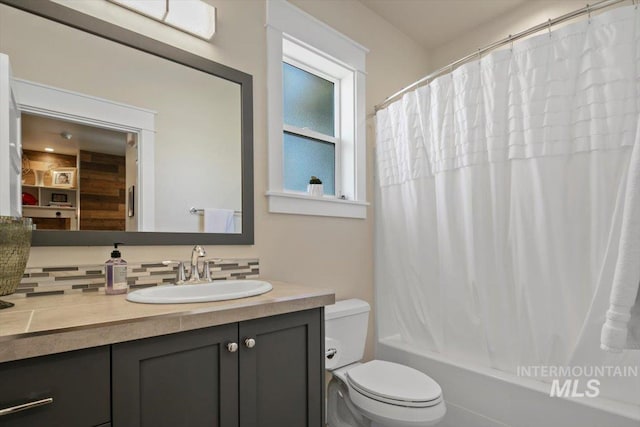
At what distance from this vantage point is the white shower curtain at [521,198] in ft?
4.51

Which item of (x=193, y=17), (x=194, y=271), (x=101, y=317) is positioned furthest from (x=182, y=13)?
(x=101, y=317)

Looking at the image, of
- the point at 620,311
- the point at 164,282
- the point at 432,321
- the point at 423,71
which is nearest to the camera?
the point at 620,311

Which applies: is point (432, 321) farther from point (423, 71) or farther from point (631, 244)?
point (423, 71)

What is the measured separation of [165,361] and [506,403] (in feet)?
5.09

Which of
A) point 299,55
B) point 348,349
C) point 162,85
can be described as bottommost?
point 348,349

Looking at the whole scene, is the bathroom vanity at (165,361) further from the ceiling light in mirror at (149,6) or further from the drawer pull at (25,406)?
the ceiling light in mirror at (149,6)

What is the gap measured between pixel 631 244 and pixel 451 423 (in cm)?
135

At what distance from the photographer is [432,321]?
199 centimetres

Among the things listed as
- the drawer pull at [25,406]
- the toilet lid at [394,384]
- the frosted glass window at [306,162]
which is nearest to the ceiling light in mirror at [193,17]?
the frosted glass window at [306,162]

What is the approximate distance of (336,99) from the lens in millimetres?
2336

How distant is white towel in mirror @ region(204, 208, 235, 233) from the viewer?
1535 mm

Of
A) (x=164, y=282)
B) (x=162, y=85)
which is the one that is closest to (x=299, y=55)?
(x=162, y=85)

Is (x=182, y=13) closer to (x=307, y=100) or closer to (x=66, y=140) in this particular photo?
(x=66, y=140)

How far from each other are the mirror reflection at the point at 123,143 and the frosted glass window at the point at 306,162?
1.37ft
